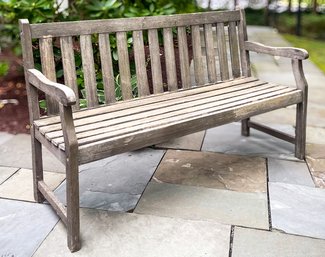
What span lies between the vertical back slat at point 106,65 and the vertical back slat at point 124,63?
0.25 ft

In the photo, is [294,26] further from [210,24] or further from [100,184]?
[100,184]

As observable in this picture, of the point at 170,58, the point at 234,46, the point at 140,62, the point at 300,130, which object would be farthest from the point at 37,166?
the point at 300,130

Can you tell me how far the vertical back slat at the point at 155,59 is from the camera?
2635 millimetres

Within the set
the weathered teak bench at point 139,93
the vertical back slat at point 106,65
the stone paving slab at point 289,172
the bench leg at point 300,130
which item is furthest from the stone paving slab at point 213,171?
the vertical back slat at point 106,65

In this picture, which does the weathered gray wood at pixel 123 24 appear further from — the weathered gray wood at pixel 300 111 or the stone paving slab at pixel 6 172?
the stone paving slab at pixel 6 172

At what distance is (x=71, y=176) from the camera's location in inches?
71.6

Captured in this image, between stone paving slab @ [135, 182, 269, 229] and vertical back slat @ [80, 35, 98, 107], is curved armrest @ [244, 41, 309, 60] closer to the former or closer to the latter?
stone paving slab @ [135, 182, 269, 229]

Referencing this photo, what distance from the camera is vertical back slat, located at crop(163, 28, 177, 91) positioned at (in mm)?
2705

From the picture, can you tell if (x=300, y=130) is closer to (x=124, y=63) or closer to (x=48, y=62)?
(x=124, y=63)

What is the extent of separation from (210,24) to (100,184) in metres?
1.37

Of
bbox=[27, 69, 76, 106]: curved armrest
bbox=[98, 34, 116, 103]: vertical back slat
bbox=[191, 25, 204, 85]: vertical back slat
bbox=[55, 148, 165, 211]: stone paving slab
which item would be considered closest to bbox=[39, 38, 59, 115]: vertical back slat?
bbox=[27, 69, 76, 106]: curved armrest

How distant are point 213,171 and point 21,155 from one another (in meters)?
1.40

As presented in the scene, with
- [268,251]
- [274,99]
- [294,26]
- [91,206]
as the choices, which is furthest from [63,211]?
[294,26]

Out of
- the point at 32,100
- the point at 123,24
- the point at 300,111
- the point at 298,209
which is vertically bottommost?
the point at 298,209
